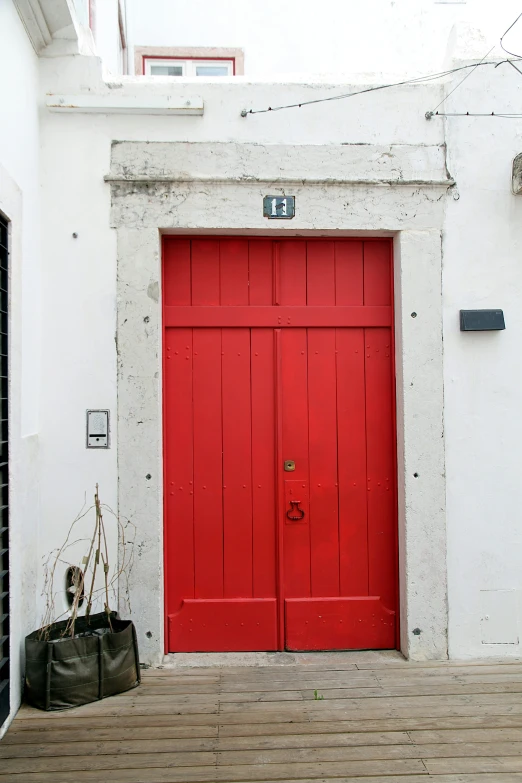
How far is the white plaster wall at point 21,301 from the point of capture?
121 inches

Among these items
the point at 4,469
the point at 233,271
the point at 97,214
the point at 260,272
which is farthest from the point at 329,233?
the point at 4,469

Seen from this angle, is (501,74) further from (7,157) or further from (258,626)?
(258,626)

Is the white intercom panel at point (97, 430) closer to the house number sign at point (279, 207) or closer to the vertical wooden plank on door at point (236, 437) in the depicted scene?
the vertical wooden plank on door at point (236, 437)

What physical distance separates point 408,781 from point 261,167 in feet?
11.0

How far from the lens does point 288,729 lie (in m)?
2.95

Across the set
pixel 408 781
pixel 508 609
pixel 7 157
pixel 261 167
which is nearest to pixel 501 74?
pixel 261 167

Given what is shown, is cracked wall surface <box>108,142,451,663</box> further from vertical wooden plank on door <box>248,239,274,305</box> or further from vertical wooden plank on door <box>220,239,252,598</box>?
vertical wooden plank on door <box>220,239,252,598</box>

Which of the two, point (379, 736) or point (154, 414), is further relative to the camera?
point (154, 414)

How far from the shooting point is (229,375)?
388 centimetres

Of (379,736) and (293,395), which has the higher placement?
(293,395)

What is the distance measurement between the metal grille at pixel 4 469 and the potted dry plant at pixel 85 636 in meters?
0.22

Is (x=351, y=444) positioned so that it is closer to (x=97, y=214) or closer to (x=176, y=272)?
(x=176, y=272)

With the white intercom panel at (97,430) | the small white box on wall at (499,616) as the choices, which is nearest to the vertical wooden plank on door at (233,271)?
the white intercom panel at (97,430)

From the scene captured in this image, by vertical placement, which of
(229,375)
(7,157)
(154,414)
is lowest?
(154,414)
